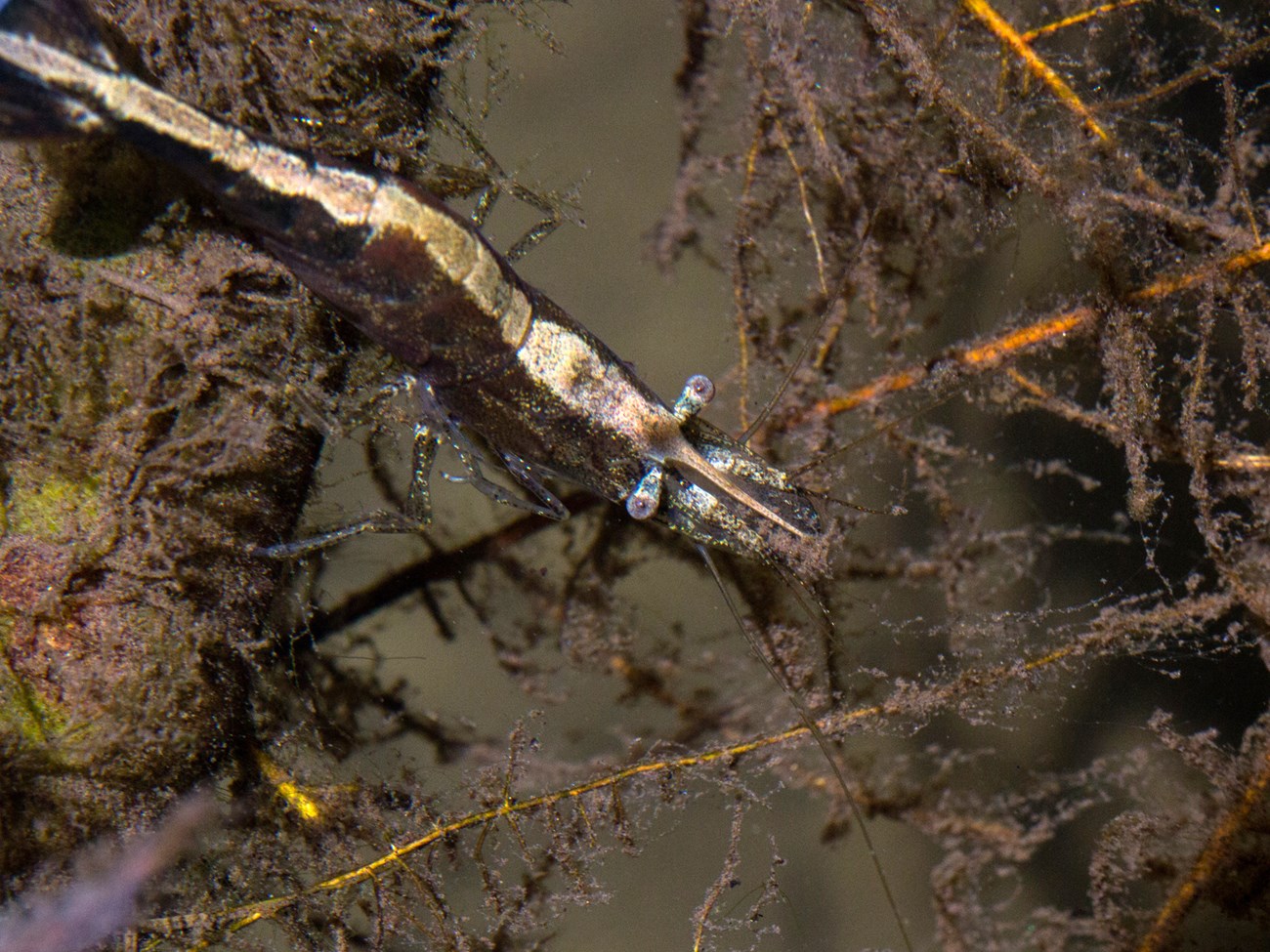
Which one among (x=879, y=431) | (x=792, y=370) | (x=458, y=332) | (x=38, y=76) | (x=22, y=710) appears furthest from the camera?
(x=879, y=431)

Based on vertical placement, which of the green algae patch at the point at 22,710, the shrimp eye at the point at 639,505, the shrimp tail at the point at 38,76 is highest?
the shrimp tail at the point at 38,76

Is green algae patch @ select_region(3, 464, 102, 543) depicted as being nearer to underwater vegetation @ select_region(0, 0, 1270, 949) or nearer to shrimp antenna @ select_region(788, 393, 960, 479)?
underwater vegetation @ select_region(0, 0, 1270, 949)

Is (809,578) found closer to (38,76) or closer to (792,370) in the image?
(792,370)

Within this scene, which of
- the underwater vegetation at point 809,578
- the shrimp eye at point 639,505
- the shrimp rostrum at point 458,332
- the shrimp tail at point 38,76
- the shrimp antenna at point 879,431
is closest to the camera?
the shrimp tail at point 38,76

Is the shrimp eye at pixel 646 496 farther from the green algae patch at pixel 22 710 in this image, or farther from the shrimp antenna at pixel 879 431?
the green algae patch at pixel 22 710

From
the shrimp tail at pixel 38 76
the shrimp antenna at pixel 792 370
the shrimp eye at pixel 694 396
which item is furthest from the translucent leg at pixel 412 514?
the shrimp tail at pixel 38 76

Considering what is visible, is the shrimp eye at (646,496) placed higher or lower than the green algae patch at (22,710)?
higher

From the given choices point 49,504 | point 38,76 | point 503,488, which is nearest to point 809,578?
point 503,488
